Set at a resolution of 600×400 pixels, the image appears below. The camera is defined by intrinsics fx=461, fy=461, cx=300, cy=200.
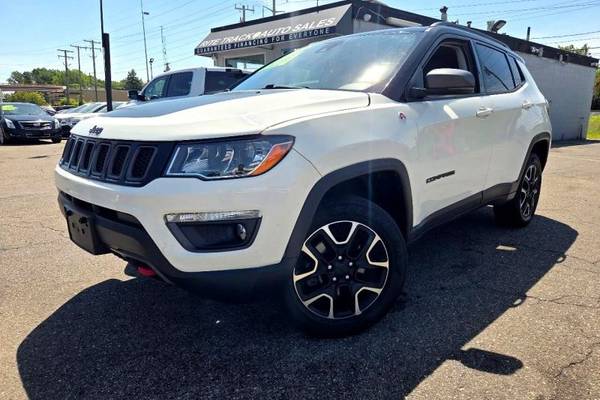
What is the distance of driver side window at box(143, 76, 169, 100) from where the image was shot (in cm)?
1021

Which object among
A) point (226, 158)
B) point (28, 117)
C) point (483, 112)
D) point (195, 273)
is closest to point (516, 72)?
point (483, 112)

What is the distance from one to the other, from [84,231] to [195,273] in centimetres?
80

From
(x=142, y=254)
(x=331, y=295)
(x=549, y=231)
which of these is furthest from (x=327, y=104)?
(x=549, y=231)

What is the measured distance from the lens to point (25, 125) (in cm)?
1575

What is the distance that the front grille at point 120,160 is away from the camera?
84.6 inches

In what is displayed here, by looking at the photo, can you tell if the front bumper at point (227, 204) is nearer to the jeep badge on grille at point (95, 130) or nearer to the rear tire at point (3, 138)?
the jeep badge on grille at point (95, 130)

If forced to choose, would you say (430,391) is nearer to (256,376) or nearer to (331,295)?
(331,295)

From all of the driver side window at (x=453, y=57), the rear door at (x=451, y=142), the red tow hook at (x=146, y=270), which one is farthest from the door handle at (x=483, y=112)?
the red tow hook at (x=146, y=270)

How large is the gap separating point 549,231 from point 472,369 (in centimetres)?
313

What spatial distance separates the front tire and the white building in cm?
540

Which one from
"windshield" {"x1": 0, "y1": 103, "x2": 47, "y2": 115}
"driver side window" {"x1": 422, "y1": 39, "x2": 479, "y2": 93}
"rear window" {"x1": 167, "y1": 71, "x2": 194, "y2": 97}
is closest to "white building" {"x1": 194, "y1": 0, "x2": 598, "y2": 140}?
"rear window" {"x1": 167, "y1": 71, "x2": 194, "y2": 97}

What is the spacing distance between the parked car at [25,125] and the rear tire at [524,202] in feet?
52.3

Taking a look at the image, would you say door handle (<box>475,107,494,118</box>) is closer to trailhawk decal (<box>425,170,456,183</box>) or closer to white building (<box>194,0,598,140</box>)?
trailhawk decal (<box>425,170,456,183</box>)

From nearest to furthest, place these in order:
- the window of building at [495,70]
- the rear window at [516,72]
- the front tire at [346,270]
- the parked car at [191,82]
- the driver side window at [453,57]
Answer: the front tire at [346,270] → the driver side window at [453,57] → the window of building at [495,70] → the rear window at [516,72] → the parked car at [191,82]
